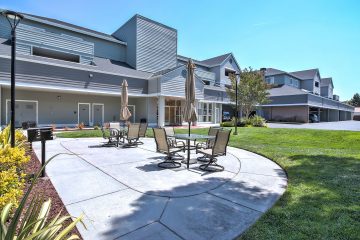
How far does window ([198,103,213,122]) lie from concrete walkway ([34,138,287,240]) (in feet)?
70.1

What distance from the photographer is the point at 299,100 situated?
35.1m

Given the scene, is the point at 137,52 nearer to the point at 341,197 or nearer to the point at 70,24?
the point at 70,24

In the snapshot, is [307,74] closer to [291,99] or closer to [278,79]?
[278,79]

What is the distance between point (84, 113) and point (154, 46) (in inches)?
514

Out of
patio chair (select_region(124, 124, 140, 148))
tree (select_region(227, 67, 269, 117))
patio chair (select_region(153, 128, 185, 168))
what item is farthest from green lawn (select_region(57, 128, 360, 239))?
tree (select_region(227, 67, 269, 117))

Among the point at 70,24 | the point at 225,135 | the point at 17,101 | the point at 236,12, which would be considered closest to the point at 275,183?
the point at 225,135

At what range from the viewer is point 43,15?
25156 mm

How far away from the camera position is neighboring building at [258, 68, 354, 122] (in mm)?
35875

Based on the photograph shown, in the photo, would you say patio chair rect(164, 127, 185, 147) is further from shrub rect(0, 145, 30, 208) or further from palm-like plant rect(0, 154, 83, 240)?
palm-like plant rect(0, 154, 83, 240)

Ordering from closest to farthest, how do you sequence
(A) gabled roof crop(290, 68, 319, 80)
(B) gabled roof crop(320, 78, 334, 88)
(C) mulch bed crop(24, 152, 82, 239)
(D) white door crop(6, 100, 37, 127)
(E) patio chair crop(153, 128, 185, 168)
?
(C) mulch bed crop(24, 152, 82, 239), (E) patio chair crop(153, 128, 185, 168), (D) white door crop(6, 100, 37, 127), (A) gabled roof crop(290, 68, 319, 80), (B) gabled roof crop(320, 78, 334, 88)

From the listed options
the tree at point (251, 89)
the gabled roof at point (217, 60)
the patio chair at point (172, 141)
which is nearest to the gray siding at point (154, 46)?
the gabled roof at point (217, 60)


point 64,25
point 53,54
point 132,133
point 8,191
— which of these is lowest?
point 8,191

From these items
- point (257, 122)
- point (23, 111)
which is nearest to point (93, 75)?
point (23, 111)

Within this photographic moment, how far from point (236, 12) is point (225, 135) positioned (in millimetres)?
9929
